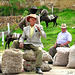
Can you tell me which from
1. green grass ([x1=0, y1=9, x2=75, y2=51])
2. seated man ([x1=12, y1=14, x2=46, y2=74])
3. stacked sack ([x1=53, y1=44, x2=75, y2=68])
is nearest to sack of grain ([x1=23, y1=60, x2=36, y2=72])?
seated man ([x1=12, y1=14, x2=46, y2=74])

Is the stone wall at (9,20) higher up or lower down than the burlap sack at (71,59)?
higher up

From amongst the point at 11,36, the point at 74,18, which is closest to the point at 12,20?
the point at 74,18

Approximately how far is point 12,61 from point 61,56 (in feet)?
8.48

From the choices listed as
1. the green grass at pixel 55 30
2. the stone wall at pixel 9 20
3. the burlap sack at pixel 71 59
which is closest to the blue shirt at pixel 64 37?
the burlap sack at pixel 71 59

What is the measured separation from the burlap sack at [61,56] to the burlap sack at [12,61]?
2.40 m

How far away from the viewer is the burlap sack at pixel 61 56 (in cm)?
979

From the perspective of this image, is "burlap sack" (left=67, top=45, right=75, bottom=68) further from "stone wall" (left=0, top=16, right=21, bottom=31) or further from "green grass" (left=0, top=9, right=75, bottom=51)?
"stone wall" (left=0, top=16, right=21, bottom=31)

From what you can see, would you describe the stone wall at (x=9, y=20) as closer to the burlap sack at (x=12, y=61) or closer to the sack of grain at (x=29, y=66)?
the sack of grain at (x=29, y=66)

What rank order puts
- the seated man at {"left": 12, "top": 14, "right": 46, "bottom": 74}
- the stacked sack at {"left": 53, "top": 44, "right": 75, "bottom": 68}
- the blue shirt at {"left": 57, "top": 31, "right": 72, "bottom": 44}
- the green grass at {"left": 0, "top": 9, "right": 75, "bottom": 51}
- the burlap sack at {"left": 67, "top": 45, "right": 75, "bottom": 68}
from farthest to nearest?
the green grass at {"left": 0, "top": 9, "right": 75, "bottom": 51}, the blue shirt at {"left": 57, "top": 31, "right": 72, "bottom": 44}, the stacked sack at {"left": 53, "top": 44, "right": 75, "bottom": 68}, the burlap sack at {"left": 67, "top": 45, "right": 75, "bottom": 68}, the seated man at {"left": 12, "top": 14, "right": 46, "bottom": 74}

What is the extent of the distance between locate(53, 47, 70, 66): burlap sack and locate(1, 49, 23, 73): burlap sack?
2404 mm

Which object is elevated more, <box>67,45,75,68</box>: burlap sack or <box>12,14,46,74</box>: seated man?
<box>12,14,46,74</box>: seated man

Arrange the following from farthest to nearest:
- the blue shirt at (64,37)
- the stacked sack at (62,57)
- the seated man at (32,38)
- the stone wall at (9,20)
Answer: the stone wall at (9,20)
the blue shirt at (64,37)
the stacked sack at (62,57)
the seated man at (32,38)

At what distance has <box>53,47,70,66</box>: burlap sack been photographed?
9794 mm

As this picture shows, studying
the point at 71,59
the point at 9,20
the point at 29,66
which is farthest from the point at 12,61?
the point at 9,20
